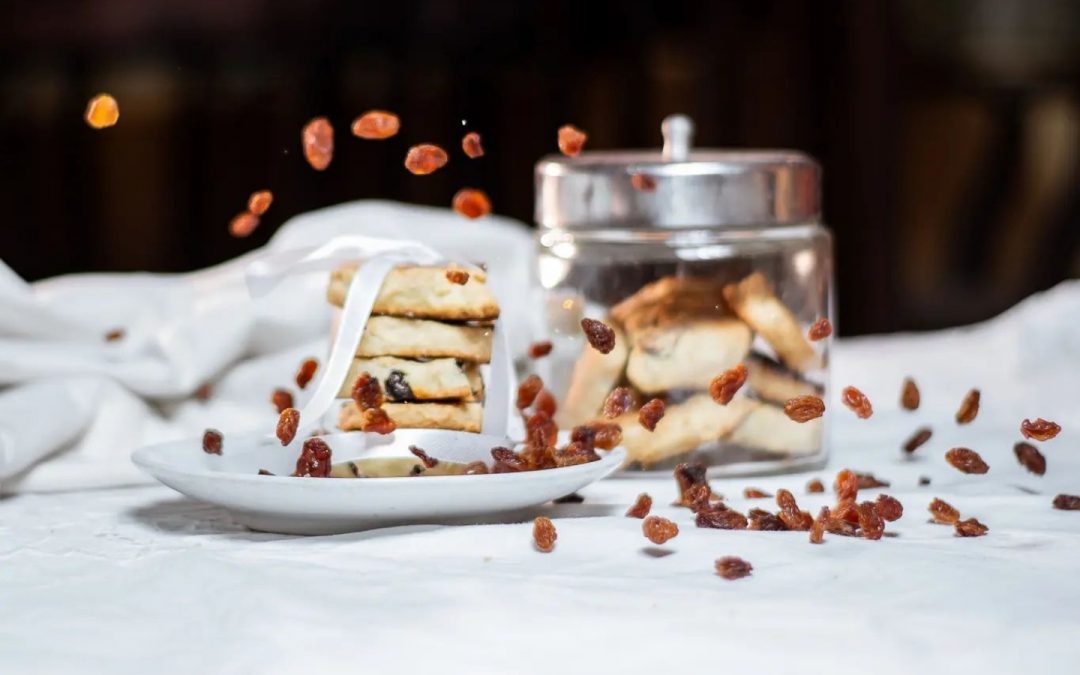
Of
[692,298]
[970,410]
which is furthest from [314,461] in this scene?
[970,410]

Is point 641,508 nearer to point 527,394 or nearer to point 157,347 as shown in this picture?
point 527,394

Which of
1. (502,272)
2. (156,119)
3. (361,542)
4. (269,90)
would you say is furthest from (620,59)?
(361,542)

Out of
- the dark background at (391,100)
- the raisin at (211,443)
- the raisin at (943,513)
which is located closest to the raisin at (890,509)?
the raisin at (943,513)

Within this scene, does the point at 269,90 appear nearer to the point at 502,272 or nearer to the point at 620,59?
the point at 620,59

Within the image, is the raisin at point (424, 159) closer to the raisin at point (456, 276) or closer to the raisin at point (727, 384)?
the raisin at point (456, 276)

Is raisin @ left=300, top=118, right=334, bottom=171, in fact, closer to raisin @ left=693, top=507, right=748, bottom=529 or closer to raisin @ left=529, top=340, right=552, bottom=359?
raisin @ left=529, top=340, right=552, bottom=359
